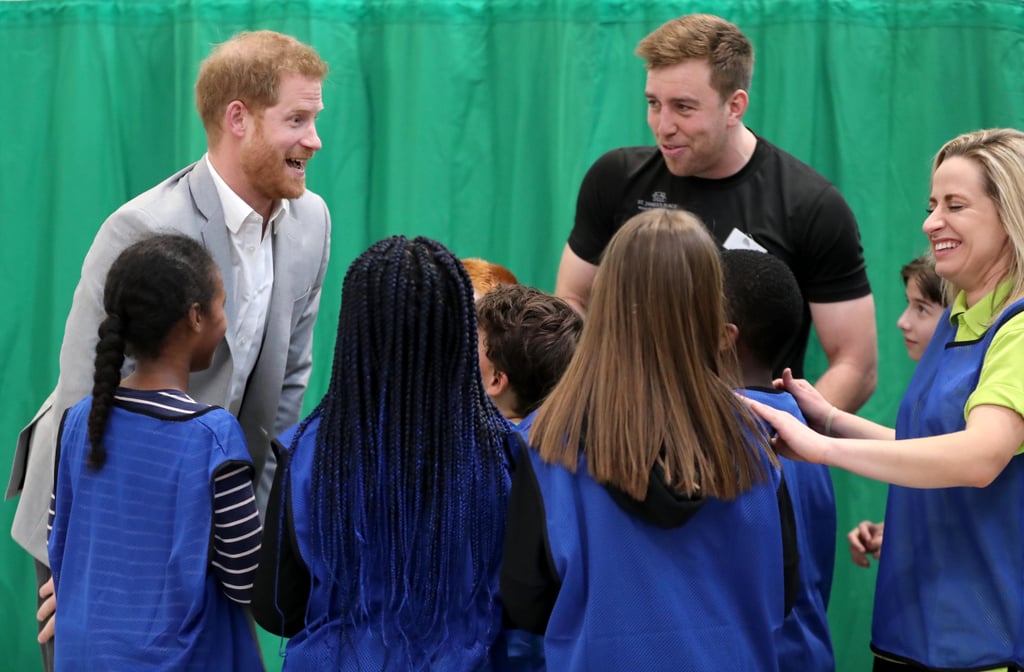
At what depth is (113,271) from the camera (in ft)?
5.57

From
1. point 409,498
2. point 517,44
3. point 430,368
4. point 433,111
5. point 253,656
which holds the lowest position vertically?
point 253,656

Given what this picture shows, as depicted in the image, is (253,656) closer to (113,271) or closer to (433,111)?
(113,271)

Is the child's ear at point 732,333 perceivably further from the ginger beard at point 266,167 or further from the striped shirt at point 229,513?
the ginger beard at point 266,167

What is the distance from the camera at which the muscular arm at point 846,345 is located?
2342 mm

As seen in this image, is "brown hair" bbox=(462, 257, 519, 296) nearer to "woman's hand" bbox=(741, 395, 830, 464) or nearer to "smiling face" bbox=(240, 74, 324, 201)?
"smiling face" bbox=(240, 74, 324, 201)

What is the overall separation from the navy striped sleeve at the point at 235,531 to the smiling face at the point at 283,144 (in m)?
0.65

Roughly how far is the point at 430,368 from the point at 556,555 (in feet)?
0.97

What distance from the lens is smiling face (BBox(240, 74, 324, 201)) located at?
208cm

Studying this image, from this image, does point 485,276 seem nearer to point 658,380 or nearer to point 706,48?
point 706,48

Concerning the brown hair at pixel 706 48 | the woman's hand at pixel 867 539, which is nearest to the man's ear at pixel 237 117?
the brown hair at pixel 706 48

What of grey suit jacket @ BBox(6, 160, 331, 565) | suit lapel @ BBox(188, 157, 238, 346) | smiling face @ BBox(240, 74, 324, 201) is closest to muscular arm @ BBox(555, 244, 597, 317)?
grey suit jacket @ BBox(6, 160, 331, 565)

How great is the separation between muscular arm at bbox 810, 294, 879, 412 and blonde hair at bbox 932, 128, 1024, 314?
24.8 inches

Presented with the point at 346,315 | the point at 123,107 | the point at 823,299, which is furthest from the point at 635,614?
the point at 123,107

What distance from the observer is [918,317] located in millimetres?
2457
